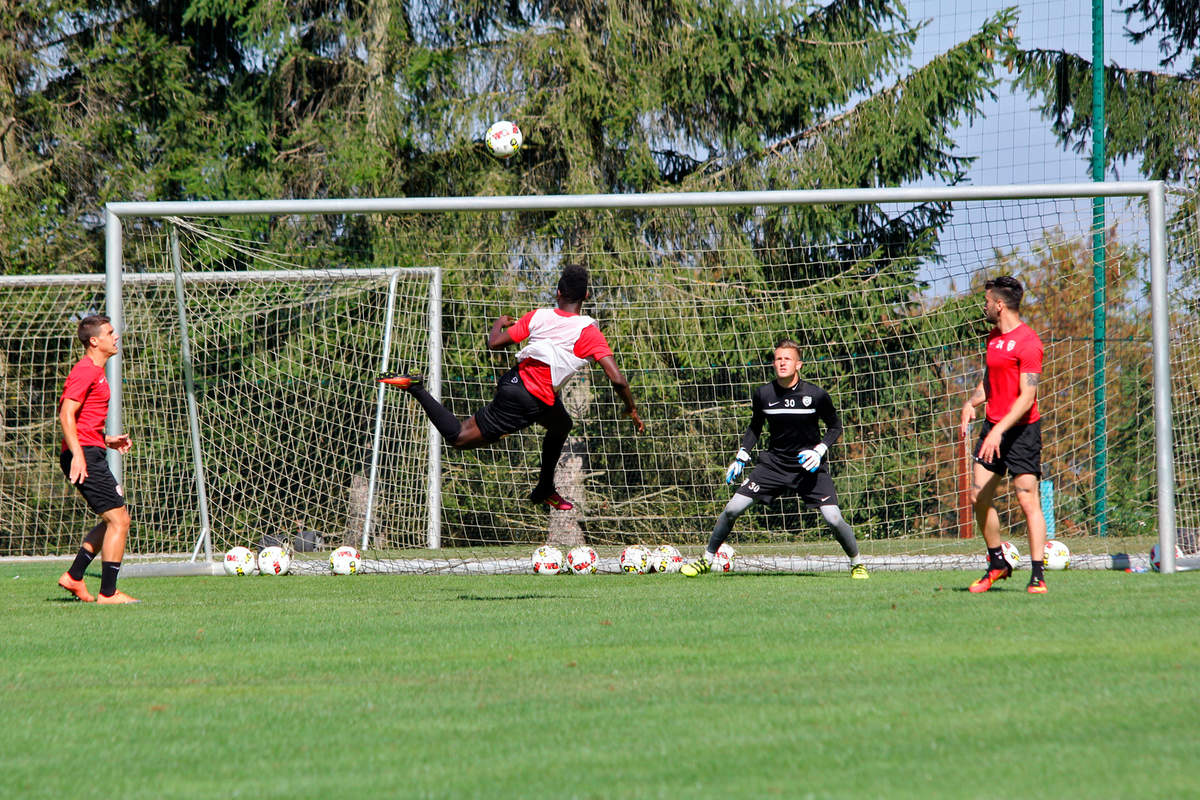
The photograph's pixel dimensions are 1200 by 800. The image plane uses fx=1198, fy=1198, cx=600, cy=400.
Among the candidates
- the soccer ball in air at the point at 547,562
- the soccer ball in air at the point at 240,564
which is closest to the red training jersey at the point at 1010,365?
the soccer ball in air at the point at 547,562

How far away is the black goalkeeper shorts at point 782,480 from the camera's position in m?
10.6

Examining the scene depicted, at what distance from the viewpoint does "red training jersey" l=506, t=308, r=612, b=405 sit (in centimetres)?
830

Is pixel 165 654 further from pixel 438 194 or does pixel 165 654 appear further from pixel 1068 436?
pixel 438 194

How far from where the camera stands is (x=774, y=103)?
1886cm

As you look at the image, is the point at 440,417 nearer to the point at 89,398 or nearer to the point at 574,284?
the point at 574,284

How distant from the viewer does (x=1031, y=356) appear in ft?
26.5

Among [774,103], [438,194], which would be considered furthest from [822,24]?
[438,194]

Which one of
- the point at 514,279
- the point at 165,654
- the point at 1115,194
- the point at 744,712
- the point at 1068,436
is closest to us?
the point at 744,712

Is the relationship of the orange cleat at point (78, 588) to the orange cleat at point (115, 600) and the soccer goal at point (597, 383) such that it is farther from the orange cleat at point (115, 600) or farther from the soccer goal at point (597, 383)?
the soccer goal at point (597, 383)

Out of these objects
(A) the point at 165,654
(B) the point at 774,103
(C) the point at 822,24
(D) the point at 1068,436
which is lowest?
(A) the point at 165,654

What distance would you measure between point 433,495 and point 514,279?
279 centimetres

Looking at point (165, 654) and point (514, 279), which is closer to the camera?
point (165, 654)

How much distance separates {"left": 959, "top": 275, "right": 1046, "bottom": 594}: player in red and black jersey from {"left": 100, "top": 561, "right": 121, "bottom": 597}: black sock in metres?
6.30

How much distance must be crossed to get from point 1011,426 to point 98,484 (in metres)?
6.55
